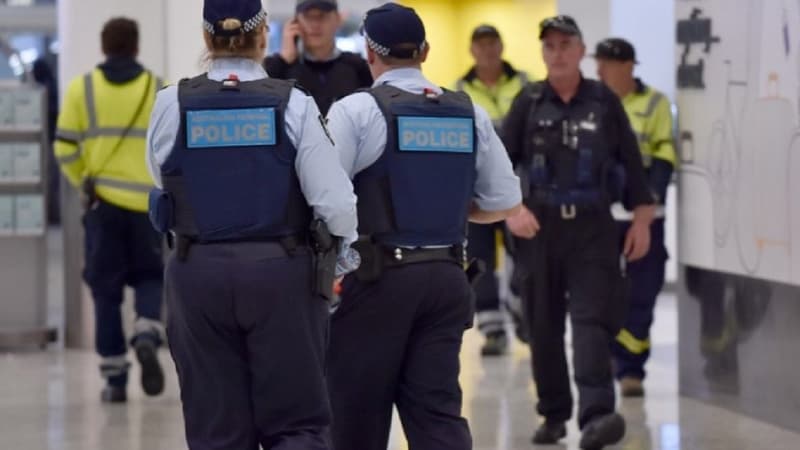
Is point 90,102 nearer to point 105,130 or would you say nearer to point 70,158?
point 105,130

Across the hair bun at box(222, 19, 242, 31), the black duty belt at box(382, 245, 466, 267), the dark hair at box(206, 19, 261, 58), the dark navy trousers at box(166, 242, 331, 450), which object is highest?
the hair bun at box(222, 19, 242, 31)

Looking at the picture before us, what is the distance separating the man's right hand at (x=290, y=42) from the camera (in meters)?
7.89

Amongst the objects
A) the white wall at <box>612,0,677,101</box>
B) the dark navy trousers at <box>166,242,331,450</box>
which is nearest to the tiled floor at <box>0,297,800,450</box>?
the dark navy trousers at <box>166,242,331,450</box>

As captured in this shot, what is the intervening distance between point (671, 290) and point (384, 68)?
8255 mm

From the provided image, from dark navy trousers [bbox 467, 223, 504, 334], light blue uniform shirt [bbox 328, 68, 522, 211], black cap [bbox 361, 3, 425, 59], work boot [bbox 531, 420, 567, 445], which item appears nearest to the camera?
light blue uniform shirt [bbox 328, 68, 522, 211]

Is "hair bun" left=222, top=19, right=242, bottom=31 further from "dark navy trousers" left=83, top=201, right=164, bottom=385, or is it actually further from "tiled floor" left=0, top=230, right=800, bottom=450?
"dark navy trousers" left=83, top=201, right=164, bottom=385

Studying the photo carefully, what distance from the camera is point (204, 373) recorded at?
453 cm

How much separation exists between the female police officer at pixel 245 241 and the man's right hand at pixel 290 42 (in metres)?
3.30

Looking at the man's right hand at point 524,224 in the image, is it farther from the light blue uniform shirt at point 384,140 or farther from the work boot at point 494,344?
the work boot at point 494,344

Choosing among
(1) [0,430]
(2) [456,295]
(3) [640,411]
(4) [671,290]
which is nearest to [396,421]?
(3) [640,411]

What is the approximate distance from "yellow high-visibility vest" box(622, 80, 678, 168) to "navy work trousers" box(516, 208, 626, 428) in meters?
1.54

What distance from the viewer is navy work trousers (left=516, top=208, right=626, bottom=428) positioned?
656 centimetres

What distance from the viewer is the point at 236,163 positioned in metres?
4.48

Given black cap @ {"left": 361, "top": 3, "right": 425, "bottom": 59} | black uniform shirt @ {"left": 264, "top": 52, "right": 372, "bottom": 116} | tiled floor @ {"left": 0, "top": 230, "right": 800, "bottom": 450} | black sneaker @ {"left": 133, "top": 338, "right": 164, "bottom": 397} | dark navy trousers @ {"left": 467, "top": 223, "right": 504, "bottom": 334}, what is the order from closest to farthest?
black cap @ {"left": 361, "top": 3, "right": 425, "bottom": 59} < tiled floor @ {"left": 0, "top": 230, "right": 800, "bottom": 450} < black uniform shirt @ {"left": 264, "top": 52, "right": 372, "bottom": 116} < black sneaker @ {"left": 133, "top": 338, "right": 164, "bottom": 397} < dark navy trousers @ {"left": 467, "top": 223, "right": 504, "bottom": 334}
